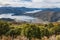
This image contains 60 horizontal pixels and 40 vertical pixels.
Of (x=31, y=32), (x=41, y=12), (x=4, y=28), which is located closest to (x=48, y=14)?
(x=41, y=12)

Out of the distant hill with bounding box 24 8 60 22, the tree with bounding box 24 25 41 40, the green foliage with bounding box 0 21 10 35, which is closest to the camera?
the tree with bounding box 24 25 41 40

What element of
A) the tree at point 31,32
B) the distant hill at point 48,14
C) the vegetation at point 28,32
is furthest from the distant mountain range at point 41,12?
the tree at point 31,32

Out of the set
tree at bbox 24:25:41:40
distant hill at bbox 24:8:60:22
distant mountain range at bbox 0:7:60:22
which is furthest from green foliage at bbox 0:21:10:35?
distant hill at bbox 24:8:60:22

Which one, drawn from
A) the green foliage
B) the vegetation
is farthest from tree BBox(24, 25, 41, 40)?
the green foliage

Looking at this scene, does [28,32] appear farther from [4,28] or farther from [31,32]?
[4,28]

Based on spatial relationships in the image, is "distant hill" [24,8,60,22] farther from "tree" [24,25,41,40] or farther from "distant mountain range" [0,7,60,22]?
"tree" [24,25,41,40]

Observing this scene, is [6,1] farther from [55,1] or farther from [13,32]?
[13,32]

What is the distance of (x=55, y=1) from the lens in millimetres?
7715

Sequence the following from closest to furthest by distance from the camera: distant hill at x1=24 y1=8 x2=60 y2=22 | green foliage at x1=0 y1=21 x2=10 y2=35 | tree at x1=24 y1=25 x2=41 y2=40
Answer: tree at x1=24 y1=25 x2=41 y2=40 → green foliage at x1=0 y1=21 x2=10 y2=35 → distant hill at x1=24 y1=8 x2=60 y2=22

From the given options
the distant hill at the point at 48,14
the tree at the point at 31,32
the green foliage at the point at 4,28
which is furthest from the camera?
the distant hill at the point at 48,14

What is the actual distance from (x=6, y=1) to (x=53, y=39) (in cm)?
363

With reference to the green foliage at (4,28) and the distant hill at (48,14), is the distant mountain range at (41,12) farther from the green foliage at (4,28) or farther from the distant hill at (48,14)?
the green foliage at (4,28)

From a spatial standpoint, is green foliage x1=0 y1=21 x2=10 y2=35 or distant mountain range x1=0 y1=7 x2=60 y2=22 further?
distant mountain range x1=0 y1=7 x2=60 y2=22

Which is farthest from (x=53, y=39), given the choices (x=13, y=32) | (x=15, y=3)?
(x=15, y=3)
